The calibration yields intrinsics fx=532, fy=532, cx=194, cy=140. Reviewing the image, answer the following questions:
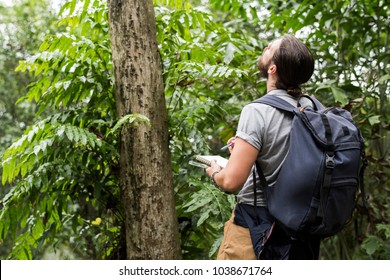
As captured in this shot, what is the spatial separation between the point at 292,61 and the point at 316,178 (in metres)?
0.55

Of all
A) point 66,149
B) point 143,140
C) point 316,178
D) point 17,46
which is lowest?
point 17,46

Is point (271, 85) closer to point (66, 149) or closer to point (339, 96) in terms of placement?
point (66, 149)

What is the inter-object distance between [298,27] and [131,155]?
272 cm

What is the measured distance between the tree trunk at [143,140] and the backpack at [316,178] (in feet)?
3.13

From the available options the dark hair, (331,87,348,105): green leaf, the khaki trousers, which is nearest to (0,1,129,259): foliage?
the khaki trousers

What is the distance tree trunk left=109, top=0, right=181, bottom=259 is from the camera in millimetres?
3039

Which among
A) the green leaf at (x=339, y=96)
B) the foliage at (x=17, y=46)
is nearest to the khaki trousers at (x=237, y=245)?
the green leaf at (x=339, y=96)

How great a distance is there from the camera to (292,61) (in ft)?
7.77

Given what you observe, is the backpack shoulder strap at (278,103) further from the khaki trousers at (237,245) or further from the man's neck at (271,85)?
the khaki trousers at (237,245)

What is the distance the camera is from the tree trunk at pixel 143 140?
304 cm

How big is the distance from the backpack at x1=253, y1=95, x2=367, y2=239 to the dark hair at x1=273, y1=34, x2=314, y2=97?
202 mm

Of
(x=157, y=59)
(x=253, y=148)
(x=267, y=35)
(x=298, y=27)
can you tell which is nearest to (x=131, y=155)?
(x=157, y=59)

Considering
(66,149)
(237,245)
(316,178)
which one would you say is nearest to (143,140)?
(66,149)
